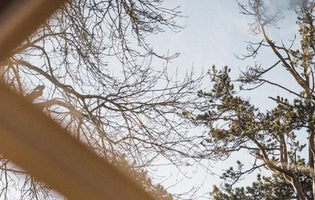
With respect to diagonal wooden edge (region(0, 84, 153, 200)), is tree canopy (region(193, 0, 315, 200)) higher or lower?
higher

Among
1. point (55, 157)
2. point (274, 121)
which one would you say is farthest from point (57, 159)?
point (274, 121)

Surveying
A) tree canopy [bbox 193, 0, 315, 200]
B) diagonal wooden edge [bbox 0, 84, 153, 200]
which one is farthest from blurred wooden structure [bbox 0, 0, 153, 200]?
tree canopy [bbox 193, 0, 315, 200]

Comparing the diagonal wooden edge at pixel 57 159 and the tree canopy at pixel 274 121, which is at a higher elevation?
the tree canopy at pixel 274 121

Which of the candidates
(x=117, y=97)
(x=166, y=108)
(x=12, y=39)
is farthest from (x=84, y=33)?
(x=12, y=39)

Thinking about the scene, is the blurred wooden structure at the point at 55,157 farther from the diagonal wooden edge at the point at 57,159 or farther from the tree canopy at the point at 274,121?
the tree canopy at the point at 274,121

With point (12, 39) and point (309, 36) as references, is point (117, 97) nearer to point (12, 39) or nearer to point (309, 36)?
point (12, 39)

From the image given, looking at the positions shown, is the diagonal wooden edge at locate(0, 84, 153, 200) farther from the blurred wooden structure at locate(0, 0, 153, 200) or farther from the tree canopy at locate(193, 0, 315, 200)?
the tree canopy at locate(193, 0, 315, 200)

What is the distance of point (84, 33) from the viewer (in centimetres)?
241

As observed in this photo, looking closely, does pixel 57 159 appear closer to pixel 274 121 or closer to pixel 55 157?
pixel 55 157

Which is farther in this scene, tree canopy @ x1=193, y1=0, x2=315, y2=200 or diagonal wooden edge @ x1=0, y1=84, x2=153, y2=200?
tree canopy @ x1=193, y1=0, x2=315, y2=200

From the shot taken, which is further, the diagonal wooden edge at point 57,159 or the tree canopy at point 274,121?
the tree canopy at point 274,121

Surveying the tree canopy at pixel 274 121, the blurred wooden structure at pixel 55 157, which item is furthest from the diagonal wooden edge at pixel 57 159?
the tree canopy at pixel 274 121

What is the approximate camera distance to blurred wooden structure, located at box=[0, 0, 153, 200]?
2.39ft

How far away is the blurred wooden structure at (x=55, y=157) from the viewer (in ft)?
2.39
